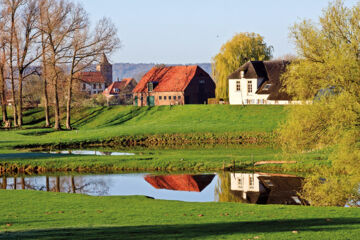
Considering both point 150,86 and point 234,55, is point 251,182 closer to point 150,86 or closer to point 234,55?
point 234,55

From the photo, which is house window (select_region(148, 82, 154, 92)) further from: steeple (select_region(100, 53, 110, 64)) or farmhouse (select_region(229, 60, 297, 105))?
steeple (select_region(100, 53, 110, 64))

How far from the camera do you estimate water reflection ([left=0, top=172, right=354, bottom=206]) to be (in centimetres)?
3169

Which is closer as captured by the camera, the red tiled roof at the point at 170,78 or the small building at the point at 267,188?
the small building at the point at 267,188

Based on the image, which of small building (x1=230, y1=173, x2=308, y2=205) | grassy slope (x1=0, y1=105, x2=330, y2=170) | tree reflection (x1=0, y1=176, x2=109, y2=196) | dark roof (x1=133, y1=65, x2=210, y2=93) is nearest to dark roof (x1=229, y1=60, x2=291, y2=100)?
grassy slope (x1=0, y1=105, x2=330, y2=170)

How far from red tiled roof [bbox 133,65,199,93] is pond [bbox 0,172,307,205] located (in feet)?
213

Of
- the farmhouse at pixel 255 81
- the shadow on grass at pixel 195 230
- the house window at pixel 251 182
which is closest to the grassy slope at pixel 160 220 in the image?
the shadow on grass at pixel 195 230

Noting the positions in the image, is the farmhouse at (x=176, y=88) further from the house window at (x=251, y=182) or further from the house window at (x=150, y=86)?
the house window at (x=251, y=182)

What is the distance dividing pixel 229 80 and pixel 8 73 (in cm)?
3498

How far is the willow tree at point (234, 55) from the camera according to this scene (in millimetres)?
92875

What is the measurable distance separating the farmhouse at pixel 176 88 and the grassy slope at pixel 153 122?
1183 centimetres

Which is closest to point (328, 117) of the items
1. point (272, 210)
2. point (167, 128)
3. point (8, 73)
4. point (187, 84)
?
point (272, 210)

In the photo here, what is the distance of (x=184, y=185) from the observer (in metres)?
35.6

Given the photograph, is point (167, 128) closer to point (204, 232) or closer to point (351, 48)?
point (351, 48)

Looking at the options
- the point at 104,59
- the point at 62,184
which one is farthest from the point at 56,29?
the point at 62,184
